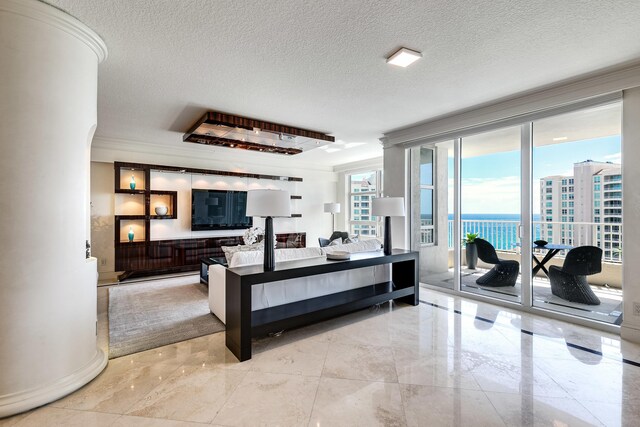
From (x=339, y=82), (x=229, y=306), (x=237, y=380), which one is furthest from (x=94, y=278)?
(x=339, y=82)

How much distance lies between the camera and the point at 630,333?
298 centimetres

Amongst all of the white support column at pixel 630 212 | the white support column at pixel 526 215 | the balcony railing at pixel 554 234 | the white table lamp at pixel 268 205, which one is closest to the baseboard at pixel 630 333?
the white support column at pixel 630 212

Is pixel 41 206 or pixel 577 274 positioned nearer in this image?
pixel 41 206

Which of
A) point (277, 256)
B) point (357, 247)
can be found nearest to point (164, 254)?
point (277, 256)

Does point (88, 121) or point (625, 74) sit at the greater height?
point (625, 74)

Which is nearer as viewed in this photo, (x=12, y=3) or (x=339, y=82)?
(x=12, y=3)

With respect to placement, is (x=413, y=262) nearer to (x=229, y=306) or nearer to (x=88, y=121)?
(x=229, y=306)

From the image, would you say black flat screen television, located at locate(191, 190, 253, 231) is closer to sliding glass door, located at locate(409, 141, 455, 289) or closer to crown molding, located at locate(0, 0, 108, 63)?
sliding glass door, located at locate(409, 141, 455, 289)

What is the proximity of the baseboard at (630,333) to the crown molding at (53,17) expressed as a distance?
215 inches

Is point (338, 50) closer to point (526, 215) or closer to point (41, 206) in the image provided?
point (41, 206)

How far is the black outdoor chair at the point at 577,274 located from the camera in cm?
346

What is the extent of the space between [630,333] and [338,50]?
391cm

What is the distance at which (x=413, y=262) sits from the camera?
161 inches

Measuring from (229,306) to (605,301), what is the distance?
14.0 feet
